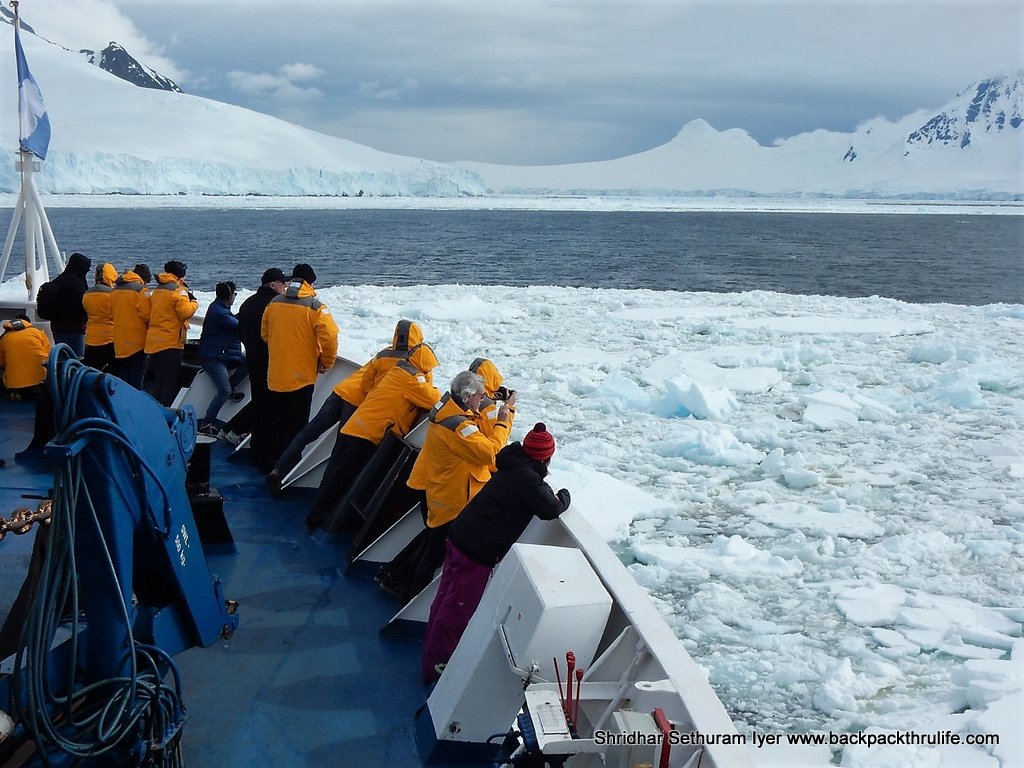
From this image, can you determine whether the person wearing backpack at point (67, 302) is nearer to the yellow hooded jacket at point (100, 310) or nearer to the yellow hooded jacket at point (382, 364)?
the yellow hooded jacket at point (100, 310)

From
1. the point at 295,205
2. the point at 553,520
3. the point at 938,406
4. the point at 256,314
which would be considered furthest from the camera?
the point at 295,205

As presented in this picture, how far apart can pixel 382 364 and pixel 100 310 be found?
2832mm

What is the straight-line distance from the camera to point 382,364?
4531mm

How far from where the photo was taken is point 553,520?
10.7 ft

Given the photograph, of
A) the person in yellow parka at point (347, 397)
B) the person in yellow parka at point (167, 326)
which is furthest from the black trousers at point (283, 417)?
the person in yellow parka at point (167, 326)

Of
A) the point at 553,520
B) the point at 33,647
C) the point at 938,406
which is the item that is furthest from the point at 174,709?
the point at 938,406

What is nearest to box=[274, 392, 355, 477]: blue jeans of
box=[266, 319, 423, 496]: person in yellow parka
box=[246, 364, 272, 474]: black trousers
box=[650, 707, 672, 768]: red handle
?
box=[266, 319, 423, 496]: person in yellow parka

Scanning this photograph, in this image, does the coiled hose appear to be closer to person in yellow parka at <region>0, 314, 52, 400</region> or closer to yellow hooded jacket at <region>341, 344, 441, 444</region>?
yellow hooded jacket at <region>341, 344, 441, 444</region>

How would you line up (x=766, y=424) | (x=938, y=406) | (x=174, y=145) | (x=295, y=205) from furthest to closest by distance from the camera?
1. (x=174, y=145)
2. (x=295, y=205)
3. (x=938, y=406)
4. (x=766, y=424)

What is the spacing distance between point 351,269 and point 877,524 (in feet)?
107

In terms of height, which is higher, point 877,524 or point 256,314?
point 256,314

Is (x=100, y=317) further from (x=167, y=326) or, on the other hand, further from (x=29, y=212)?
(x=29, y=212)

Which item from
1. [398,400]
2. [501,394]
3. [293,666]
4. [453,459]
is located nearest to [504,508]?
[453,459]

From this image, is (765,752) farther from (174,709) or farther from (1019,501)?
(1019,501)
